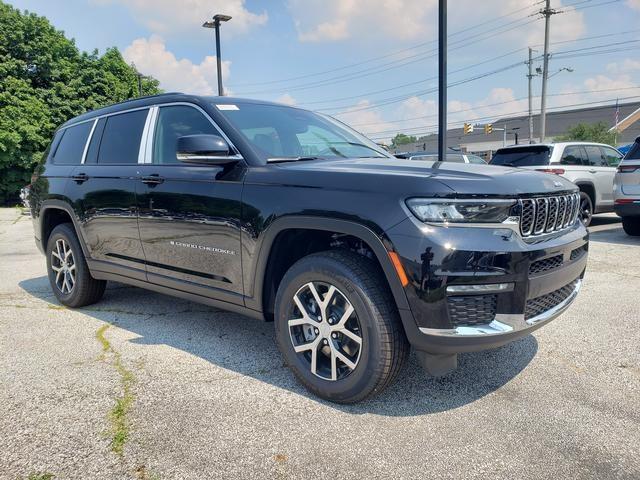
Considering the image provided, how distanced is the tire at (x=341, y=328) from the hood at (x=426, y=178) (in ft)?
1.42

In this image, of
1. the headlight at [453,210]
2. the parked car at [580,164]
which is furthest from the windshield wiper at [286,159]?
the parked car at [580,164]

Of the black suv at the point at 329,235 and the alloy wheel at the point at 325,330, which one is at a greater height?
the black suv at the point at 329,235

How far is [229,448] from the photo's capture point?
2.41 metres

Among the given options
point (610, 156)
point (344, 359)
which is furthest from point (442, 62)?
point (344, 359)

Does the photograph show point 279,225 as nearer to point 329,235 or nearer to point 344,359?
point 329,235

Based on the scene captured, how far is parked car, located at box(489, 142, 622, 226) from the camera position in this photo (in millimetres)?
9500

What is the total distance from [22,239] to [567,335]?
10796 millimetres

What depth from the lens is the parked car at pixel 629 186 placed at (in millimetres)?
7910

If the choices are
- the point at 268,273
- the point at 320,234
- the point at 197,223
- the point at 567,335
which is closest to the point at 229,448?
the point at 268,273

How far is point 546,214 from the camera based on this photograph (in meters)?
2.73

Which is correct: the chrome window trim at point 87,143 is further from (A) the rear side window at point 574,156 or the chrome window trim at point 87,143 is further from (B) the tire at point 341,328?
(A) the rear side window at point 574,156

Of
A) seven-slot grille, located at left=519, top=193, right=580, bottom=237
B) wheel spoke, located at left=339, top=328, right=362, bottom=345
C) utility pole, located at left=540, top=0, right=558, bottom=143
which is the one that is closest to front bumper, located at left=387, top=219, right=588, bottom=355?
seven-slot grille, located at left=519, top=193, right=580, bottom=237

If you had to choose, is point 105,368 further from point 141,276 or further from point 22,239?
point 22,239

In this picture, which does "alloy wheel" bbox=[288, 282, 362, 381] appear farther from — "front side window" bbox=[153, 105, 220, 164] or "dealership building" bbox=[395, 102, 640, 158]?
"dealership building" bbox=[395, 102, 640, 158]
